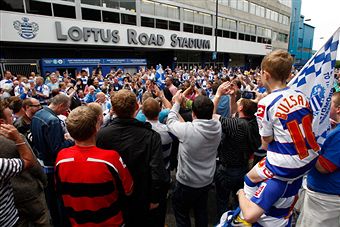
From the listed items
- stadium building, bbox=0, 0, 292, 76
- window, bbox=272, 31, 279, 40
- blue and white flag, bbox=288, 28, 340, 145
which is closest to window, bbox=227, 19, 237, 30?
stadium building, bbox=0, 0, 292, 76

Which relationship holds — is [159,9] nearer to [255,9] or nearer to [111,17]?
[111,17]

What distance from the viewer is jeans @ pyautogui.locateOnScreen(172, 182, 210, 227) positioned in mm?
2637

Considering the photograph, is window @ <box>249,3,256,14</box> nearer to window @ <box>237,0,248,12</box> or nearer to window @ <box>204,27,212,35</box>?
window @ <box>237,0,248,12</box>

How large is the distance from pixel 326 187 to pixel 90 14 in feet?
69.8

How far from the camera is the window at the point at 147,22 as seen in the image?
22609 millimetres

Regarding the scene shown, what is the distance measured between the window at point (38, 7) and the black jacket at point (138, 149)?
18.6m

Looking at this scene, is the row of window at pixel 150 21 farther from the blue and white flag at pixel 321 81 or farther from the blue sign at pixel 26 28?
the blue and white flag at pixel 321 81

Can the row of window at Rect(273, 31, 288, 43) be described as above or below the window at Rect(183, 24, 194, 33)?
above

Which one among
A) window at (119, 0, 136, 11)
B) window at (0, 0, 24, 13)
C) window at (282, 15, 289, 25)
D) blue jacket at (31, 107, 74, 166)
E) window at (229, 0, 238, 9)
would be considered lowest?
blue jacket at (31, 107, 74, 166)

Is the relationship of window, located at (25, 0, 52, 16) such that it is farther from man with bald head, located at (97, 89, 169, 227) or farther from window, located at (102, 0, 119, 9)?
man with bald head, located at (97, 89, 169, 227)

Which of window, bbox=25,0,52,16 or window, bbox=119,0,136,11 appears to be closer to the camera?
window, bbox=25,0,52,16

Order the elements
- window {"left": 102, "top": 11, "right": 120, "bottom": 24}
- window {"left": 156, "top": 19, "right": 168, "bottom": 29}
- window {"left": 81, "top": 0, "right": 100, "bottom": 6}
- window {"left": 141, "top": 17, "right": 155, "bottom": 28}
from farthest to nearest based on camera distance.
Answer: window {"left": 156, "top": 19, "right": 168, "bottom": 29} < window {"left": 141, "top": 17, "right": 155, "bottom": 28} < window {"left": 102, "top": 11, "right": 120, "bottom": 24} < window {"left": 81, "top": 0, "right": 100, "bottom": 6}

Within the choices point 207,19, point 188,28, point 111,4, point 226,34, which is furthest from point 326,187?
point 226,34

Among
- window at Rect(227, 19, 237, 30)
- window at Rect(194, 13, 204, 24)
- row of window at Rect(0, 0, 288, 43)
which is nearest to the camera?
row of window at Rect(0, 0, 288, 43)
